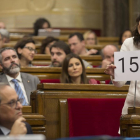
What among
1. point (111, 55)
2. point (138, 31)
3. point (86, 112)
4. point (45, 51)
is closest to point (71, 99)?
point (86, 112)

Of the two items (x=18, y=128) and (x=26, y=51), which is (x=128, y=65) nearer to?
(x=18, y=128)

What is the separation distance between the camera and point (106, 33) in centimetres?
1184

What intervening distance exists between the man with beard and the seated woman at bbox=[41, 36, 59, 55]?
83.9 inches

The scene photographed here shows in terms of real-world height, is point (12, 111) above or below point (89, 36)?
below

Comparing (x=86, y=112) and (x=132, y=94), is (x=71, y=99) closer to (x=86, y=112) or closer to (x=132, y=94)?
(x=86, y=112)

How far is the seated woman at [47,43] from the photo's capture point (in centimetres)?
781

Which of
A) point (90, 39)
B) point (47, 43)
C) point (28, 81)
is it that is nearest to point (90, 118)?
point (28, 81)

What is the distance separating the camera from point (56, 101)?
4422 millimetres

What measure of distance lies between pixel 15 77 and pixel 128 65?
2215 mm

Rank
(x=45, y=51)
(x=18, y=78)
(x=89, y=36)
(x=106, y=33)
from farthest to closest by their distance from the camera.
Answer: (x=106, y=33) → (x=89, y=36) → (x=45, y=51) → (x=18, y=78)

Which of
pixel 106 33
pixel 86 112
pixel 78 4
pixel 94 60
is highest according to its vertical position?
pixel 78 4

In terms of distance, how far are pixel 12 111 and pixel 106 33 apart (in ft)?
29.4

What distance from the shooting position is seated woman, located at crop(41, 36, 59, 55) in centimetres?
781

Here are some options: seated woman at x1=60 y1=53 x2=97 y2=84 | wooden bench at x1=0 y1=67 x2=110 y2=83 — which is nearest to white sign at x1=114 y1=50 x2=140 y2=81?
seated woman at x1=60 y1=53 x2=97 y2=84
